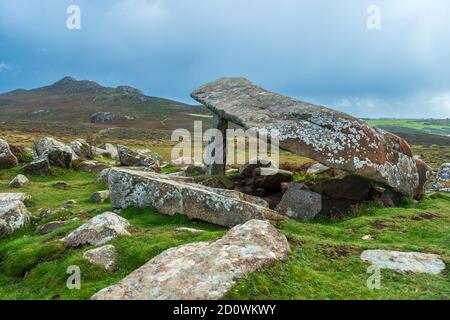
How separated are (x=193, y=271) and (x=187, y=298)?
0.78 m

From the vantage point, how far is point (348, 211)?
16.0 m

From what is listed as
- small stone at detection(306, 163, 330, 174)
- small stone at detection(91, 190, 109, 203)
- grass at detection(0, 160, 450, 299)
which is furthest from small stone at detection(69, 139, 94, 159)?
small stone at detection(306, 163, 330, 174)

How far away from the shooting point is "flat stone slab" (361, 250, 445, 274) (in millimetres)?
9547

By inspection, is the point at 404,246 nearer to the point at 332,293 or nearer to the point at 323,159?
the point at 332,293

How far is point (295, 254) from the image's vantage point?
31.3 ft

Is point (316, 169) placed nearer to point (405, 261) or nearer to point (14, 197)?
point (405, 261)

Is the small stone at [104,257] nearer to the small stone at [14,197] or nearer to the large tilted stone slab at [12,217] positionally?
the large tilted stone slab at [12,217]

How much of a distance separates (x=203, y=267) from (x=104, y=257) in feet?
10.5

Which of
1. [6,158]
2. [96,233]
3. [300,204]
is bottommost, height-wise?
[300,204]

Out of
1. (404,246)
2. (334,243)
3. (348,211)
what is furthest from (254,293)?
(348,211)

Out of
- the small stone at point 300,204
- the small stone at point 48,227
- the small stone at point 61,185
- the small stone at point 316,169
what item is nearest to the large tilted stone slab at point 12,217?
the small stone at point 48,227

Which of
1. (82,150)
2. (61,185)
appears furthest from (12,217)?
(82,150)

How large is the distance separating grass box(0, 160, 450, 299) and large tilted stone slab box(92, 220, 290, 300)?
0.90 ft
